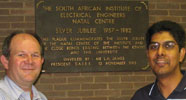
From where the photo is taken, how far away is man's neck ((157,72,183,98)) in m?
2.71

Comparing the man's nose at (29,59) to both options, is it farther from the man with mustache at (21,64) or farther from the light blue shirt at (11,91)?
the light blue shirt at (11,91)

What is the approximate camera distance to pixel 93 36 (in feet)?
13.2

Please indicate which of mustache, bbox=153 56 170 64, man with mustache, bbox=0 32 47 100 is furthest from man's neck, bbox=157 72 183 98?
man with mustache, bbox=0 32 47 100

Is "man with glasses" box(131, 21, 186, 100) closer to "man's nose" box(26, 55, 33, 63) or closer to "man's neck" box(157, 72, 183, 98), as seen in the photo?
"man's neck" box(157, 72, 183, 98)

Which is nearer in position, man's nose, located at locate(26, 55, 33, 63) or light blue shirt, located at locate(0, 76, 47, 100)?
light blue shirt, located at locate(0, 76, 47, 100)

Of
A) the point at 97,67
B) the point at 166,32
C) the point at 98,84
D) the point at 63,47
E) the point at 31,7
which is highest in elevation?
the point at 31,7

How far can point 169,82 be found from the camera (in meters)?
2.72

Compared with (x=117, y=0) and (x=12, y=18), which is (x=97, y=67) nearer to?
(x=117, y=0)

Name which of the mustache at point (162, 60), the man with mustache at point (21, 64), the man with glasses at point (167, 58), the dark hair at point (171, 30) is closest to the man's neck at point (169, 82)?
the man with glasses at point (167, 58)

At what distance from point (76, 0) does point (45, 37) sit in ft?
2.34

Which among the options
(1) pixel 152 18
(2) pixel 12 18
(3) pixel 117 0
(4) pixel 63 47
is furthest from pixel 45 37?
(1) pixel 152 18

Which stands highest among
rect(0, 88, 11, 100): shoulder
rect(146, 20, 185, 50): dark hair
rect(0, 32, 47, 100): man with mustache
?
rect(146, 20, 185, 50): dark hair

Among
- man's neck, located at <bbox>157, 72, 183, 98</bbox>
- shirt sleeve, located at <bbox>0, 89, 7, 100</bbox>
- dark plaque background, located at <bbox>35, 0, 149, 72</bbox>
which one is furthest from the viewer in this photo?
dark plaque background, located at <bbox>35, 0, 149, 72</bbox>

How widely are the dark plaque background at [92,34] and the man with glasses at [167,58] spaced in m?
1.29
